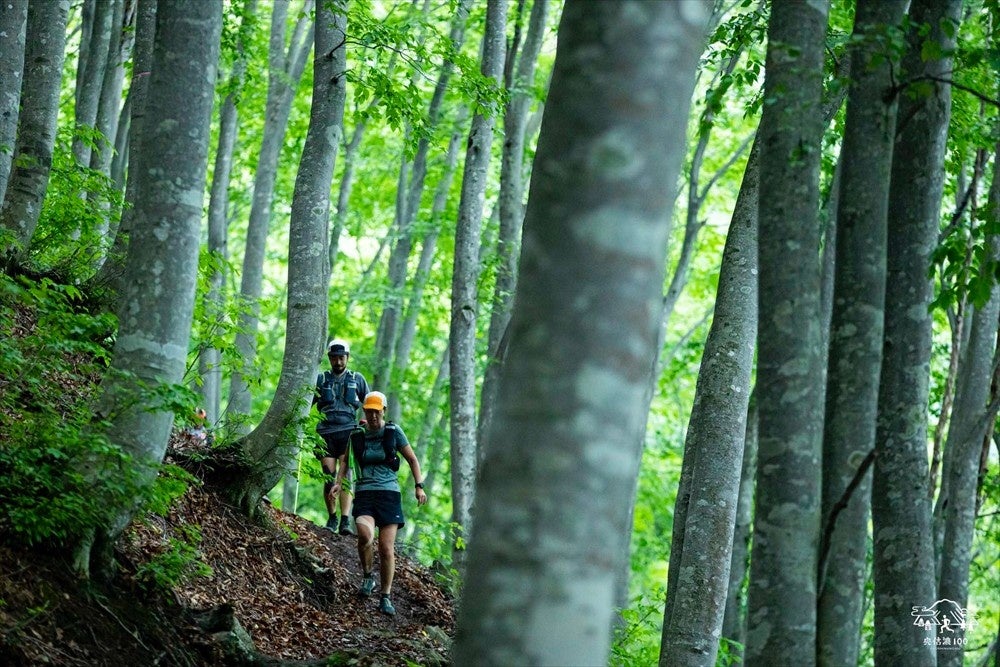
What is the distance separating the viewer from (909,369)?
5012 mm

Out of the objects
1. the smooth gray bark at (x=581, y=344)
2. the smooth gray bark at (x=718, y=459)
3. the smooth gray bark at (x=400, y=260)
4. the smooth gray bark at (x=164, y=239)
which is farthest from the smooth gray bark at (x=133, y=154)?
the smooth gray bark at (x=400, y=260)

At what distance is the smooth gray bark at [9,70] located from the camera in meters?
9.72

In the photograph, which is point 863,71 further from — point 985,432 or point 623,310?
point 985,432

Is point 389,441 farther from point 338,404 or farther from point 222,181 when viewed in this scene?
point 222,181

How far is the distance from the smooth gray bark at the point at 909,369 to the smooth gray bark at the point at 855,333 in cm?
28

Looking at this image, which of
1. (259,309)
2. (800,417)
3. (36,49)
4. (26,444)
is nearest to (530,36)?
(259,309)

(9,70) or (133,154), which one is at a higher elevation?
(9,70)

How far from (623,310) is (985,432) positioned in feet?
20.9

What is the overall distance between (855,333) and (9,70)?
28.1 feet

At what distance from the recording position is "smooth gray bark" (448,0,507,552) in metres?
12.4

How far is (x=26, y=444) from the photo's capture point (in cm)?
625

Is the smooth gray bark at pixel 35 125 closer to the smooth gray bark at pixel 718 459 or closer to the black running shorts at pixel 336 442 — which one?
the black running shorts at pixel 336 442

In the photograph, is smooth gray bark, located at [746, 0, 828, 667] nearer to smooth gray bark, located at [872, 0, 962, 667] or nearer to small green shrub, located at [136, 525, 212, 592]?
smooth gray bark, located at [872, 0, 962, 667]

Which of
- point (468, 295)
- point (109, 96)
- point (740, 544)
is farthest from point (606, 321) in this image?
point (109, 96)
